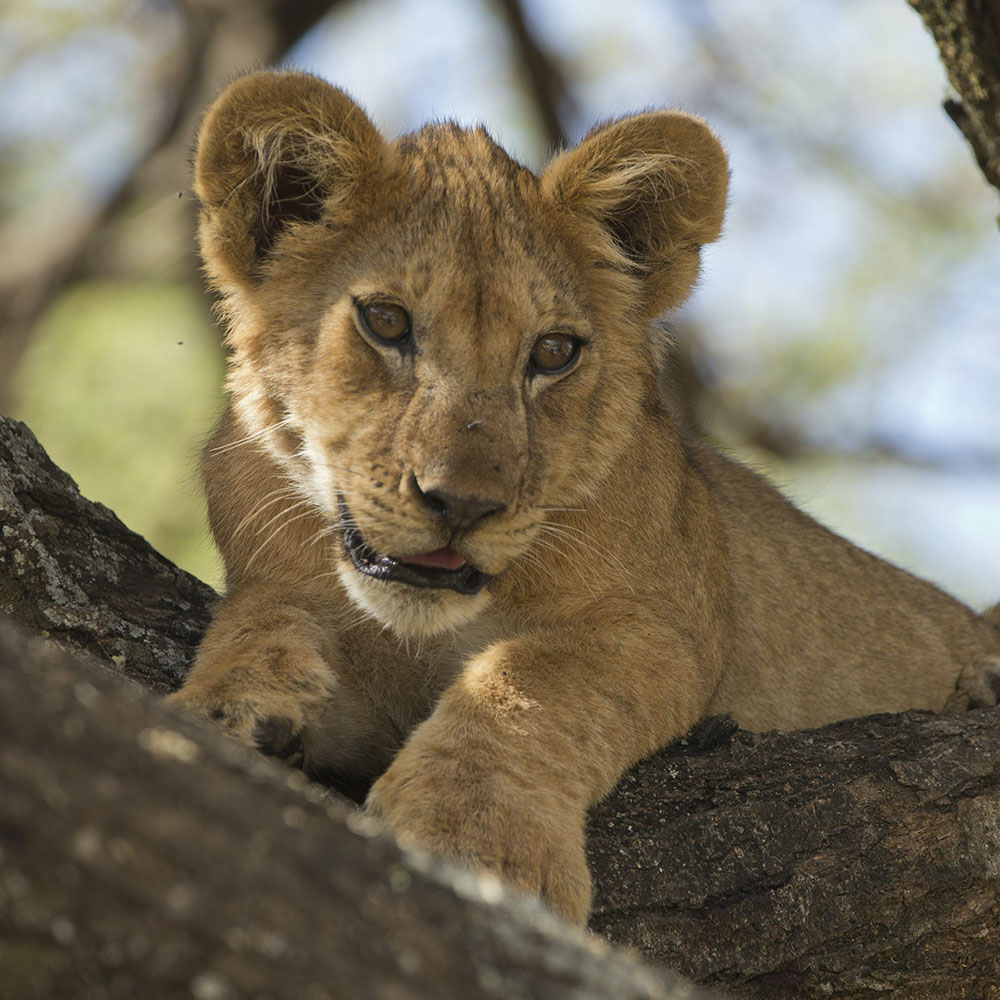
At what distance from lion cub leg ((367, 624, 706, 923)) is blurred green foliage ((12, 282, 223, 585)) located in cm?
695

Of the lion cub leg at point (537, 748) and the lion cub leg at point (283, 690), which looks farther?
the lion cub leg at point (283, 690)

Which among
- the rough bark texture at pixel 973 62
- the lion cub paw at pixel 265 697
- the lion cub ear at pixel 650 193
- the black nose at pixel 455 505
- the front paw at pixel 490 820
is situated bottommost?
the front paw at pixel 490 820

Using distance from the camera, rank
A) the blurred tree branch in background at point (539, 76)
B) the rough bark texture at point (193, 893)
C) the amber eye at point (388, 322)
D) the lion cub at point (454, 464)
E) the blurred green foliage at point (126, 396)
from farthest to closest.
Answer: the blurred green foliage at point (126, 396)
the blurred tree branch in background at point (539, 76)
the amber eye at point (388, 322)
the lion cub at point (454, 464)
the rough bark texture at point (193, 893)

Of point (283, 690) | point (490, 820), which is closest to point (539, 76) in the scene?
point (283, 690)

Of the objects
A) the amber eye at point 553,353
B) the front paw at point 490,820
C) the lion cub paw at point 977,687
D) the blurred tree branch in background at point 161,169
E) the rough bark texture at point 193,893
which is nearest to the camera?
the rough bark texture at point 193,893

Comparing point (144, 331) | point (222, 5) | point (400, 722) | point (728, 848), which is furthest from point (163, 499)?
point (728, 848)

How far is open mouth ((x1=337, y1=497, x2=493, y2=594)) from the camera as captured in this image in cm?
375

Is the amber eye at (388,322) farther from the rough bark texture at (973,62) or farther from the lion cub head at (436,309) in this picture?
the rough bark texture at (973,62)

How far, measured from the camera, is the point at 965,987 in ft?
12.0

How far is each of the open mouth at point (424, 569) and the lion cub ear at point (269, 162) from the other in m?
1.17

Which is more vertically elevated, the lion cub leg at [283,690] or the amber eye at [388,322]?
the amber eye at [388,322]

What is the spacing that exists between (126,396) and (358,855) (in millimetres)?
10196

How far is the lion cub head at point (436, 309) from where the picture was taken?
3756 mm

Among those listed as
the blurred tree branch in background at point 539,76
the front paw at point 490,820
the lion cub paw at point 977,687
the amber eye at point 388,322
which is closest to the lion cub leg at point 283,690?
the front paw at point 490,820
